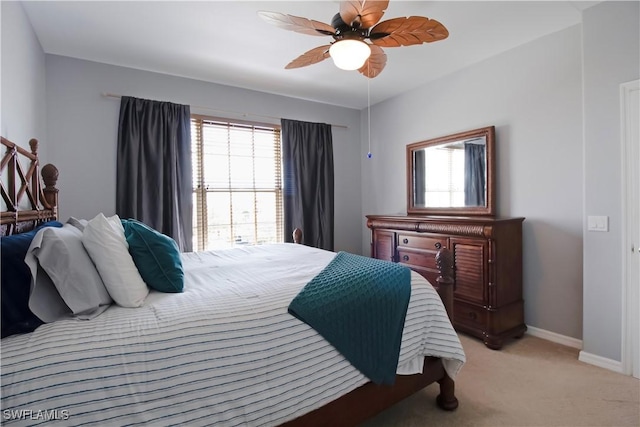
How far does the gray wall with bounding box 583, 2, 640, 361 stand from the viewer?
6.89ft

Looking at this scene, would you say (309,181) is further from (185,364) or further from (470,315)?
(185,364)

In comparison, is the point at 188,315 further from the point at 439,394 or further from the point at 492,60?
the point at 492,60

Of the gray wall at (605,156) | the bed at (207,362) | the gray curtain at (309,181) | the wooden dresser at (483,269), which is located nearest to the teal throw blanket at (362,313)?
the bed at (207,362)

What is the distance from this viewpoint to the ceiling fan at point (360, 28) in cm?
166

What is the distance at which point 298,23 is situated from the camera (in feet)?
5.82

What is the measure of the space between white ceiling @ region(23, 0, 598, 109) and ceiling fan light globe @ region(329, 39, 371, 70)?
608 mm

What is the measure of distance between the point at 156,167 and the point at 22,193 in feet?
4.93

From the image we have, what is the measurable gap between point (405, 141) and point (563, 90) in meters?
1.72

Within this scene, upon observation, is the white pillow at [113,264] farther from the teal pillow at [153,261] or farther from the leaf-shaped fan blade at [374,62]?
the leaf-shaped fan blade at [374,62]

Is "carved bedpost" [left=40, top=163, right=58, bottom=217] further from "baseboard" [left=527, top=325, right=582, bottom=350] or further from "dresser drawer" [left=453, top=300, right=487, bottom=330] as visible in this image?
"baseboard" [left=527, top=325, right=582, bottom=350]

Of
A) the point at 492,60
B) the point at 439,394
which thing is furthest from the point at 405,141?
the point at 439,394

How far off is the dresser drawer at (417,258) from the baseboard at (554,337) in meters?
1.05

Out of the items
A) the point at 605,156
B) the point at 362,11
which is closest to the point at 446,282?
the point at 605,156

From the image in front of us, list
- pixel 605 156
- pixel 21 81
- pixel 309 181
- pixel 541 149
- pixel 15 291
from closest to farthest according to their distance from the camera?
pixel 15 291 < pixel 21 81 < pixel 605 156 < pixel 541 149 < pixel 309 181
